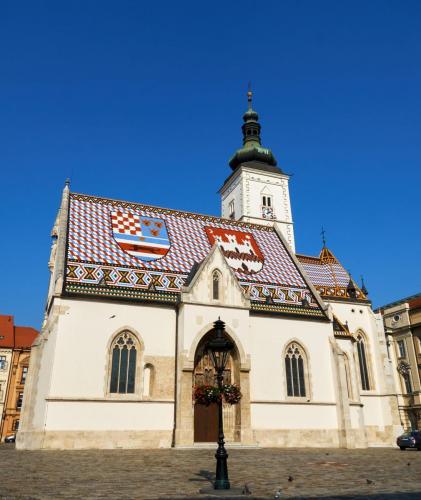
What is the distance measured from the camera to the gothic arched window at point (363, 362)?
106 feet

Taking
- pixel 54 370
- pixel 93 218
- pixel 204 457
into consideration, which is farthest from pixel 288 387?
pixel 93 218

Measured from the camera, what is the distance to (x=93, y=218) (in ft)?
92.3

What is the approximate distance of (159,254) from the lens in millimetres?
27344

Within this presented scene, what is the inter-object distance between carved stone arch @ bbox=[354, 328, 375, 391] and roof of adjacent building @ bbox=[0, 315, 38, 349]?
3836 centimetres

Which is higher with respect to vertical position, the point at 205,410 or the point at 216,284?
the point at 216,284

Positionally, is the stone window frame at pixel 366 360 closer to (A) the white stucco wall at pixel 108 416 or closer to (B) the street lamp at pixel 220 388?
(A) the white stucco wall at pixel 108 416

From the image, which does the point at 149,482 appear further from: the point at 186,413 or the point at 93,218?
the point at 93,218

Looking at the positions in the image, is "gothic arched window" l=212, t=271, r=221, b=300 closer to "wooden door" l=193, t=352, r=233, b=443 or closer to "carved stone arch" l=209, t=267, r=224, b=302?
"carved stone arch" l=209, t=267, r=224, b=302

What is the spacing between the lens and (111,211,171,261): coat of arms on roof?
27.0 m

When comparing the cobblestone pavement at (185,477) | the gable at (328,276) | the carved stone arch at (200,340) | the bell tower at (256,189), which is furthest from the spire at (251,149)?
the cobblestone pavement at (185,477)

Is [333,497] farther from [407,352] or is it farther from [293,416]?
[407,352]

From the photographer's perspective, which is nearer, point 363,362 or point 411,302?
point 363,362

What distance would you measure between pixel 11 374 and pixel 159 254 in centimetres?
3492

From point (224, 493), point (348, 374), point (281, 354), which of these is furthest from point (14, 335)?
point (224, 493)
